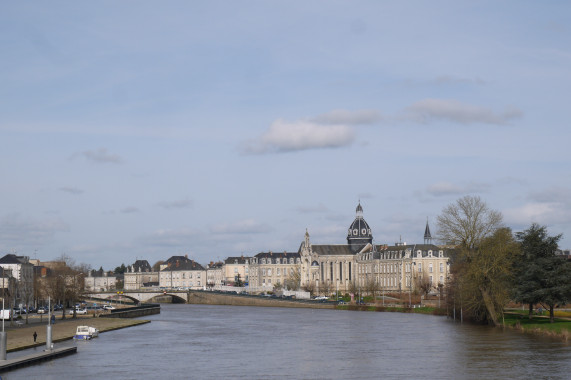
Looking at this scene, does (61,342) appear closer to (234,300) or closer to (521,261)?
(521,261)

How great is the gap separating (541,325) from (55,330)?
4975cm

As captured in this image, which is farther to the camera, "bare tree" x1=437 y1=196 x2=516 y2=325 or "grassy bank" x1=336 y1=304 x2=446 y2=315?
"grassy bank" x1=336 y1=304 x2=446 y2=315

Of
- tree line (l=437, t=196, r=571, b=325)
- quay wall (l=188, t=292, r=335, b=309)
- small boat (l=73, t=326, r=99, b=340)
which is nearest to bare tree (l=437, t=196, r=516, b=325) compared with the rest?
tree line (l=437, t=196, r=571, b=325)

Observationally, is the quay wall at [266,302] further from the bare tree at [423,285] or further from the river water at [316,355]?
the river water at [316,355]

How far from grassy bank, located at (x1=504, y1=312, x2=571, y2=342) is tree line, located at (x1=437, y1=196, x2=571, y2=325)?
1.58 meters

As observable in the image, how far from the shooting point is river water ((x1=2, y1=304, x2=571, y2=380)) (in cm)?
5547

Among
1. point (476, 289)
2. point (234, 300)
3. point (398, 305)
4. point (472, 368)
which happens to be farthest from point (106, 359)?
point (234, 300)

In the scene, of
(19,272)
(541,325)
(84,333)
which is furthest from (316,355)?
(19,272)

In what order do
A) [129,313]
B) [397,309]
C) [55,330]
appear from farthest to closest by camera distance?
[397,309], [129,313], [55,330]

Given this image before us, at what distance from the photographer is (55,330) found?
88.6 meters

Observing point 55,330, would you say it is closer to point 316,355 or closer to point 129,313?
point 316,355

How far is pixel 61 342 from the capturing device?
250 ft

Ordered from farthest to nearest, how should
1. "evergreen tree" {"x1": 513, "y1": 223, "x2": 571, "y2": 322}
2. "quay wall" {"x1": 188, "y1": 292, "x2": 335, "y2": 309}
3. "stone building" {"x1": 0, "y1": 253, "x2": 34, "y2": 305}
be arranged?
"quay wall" {"x1": 188, "y1": 292, "x2": 335, "y2": 309}
"stone building" {"x1": 0, "y1": 253, "x2": 34, "y2": 305}
"evergreen tree" {"x1": 513, "y1": 223, "x2": 571, "y2": 322}

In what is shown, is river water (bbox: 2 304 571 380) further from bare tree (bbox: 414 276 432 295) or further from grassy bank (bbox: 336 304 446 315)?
bare tree (bbox: 414 276 432 295)
